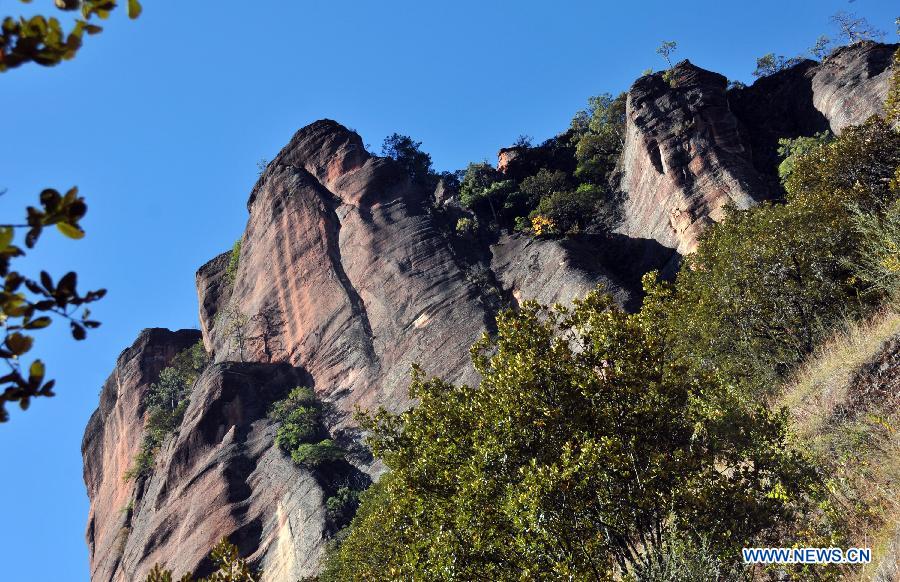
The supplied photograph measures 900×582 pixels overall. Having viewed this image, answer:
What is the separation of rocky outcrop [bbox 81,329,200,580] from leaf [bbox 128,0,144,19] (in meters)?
57.7

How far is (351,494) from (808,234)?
86.0 ft

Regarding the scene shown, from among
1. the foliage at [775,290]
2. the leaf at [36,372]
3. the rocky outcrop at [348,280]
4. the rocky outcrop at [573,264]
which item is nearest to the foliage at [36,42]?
the leaf at [36,372]

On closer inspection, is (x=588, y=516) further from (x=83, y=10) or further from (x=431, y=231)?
(x=431, y=231)

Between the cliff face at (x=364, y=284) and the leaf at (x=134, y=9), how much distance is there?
1346 inches

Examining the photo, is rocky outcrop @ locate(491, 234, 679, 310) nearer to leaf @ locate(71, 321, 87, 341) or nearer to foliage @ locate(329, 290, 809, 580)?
foliage @ locate(329, 290, 809, 580)

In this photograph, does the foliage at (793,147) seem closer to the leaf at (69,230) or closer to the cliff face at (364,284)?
the cliff face at (364,284)

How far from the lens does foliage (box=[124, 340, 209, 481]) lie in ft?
187

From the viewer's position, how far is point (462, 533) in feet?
40.2

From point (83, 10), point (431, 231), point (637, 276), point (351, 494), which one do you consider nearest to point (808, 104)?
point (637, 276)

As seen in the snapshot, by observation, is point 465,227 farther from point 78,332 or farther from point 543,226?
point 78,332

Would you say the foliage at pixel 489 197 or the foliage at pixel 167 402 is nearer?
the foliage at pixel 489 197

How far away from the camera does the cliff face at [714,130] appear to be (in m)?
41.7

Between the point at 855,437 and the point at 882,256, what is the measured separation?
868 centimetres

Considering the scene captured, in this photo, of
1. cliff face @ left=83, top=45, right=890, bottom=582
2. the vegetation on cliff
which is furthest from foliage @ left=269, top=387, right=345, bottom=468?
→ the vegetation on cliff
